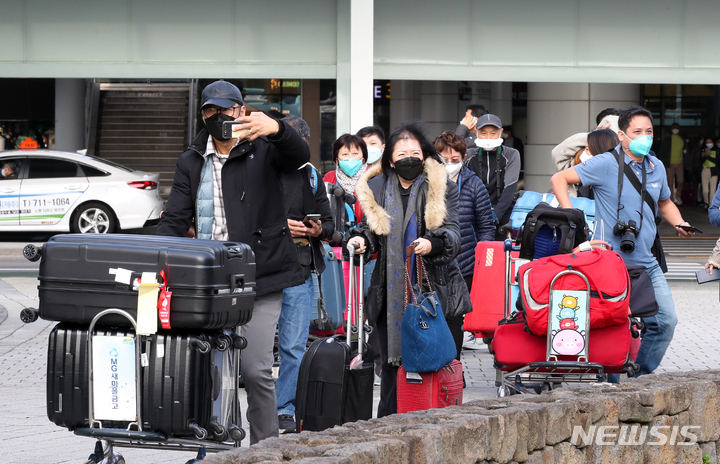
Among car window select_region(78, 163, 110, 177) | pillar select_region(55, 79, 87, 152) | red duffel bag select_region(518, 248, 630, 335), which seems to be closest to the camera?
red duffel bag select_region(518, 248, 630, 335)

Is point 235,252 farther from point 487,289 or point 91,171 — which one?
point 91,171

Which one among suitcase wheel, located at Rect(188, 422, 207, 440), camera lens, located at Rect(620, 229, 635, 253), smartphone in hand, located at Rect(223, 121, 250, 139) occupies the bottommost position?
suitcase wheel, located at Rect(188, 422, 207, 440)

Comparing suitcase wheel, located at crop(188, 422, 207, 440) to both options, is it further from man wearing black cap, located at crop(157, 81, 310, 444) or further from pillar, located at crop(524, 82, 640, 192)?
pillar, located at crop(524, 82, 640, 192)

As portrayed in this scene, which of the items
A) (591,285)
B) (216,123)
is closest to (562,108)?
(591,285)

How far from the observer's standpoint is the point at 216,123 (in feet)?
14.9

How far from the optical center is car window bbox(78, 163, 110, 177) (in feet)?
56.3

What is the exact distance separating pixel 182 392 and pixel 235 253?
609mm

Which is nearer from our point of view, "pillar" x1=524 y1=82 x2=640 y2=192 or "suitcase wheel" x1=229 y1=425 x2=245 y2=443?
"suitcase wheel" x1=229 y1=425 x2=245 y2=443

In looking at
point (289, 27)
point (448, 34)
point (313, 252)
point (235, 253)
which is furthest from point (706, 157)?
point (235, 253)

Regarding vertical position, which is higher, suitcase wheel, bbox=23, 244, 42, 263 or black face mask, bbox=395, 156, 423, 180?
black face mask, bbox=395, 156, 423, 180

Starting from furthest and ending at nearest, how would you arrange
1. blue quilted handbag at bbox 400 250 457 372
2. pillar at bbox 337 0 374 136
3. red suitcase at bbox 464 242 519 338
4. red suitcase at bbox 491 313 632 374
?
pillar at bbox 337 0 374 136 → red suitcase at bbox 464 242 519 338 → red suitcase at bbox 491 313 632 374 → blue quilted handbag at bbox 400 250 457 372

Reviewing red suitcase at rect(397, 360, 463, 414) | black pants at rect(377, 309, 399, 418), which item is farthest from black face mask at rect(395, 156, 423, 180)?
red suitcase at rect(397, 360, 463, 414)

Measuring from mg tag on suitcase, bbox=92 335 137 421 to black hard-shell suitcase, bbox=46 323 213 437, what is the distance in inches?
1.7

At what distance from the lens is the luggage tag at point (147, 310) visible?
3.77m
